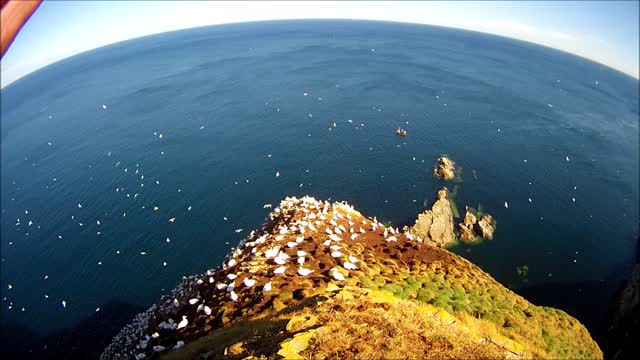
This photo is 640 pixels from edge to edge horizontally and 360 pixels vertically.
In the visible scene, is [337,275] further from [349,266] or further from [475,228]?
[475,228]

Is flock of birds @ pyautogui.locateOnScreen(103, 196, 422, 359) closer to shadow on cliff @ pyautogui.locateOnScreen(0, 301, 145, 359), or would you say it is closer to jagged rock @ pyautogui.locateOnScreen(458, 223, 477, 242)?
shadow on cliff @ pyautogui.locateOnScreen(0, 301, 145, 359)

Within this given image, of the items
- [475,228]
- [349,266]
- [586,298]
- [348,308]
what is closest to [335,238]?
[349,266]

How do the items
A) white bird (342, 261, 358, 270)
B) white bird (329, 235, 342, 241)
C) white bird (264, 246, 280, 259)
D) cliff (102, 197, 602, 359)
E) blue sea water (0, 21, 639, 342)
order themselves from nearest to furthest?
cliff (102, 197, 602, 359), white bird (342, 261, 358, 270), white bird (264, 246, 280, 259), white bird (329, 235, 342, 241), blue sea water (0, 21, 639, 342)

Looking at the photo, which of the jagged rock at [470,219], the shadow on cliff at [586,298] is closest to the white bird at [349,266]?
the shadow on cliff at [586,298]

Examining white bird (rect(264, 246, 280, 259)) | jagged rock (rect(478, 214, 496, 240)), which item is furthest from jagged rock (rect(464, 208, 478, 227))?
white bird (rect(264, 246, 280, 259))

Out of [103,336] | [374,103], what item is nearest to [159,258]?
[103,336]
